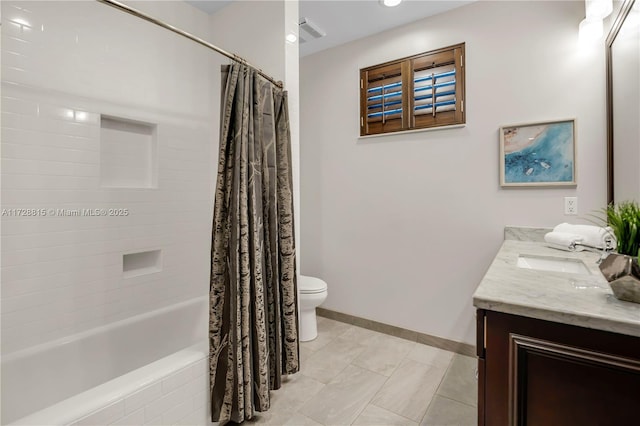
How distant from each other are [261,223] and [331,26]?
6.01 ft

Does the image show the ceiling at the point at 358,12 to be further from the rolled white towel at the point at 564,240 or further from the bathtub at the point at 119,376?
the bathtub at the point at 119,376

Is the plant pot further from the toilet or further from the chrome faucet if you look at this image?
the toilet

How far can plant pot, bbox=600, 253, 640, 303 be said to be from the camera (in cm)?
87

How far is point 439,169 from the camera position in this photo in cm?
232

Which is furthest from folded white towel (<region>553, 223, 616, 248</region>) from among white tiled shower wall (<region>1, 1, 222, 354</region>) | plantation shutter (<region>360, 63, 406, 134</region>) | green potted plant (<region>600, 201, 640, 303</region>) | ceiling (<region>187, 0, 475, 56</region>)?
white tiled shower wall (<region>1, 1, 222, 354</region>)

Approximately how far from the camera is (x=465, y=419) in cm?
160

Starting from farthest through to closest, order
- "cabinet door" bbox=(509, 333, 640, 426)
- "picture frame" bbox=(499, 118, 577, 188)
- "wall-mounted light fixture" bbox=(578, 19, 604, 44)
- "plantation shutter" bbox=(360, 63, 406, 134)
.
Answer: "plantation shutter" bbox=(360, 63, 406, 134) → "picture frame" bbox=(499, 118, 577, 188) → "wall-mounted light fixture" bbox=(578, 19, 604, 44) → "cabinet door" bbox=(509, 333, 640, 426)

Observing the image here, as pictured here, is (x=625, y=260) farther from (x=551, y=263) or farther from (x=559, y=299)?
(x=551, y=263)

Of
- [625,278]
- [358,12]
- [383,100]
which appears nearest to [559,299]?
[625,278]

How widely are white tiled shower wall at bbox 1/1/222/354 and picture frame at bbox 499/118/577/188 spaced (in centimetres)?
221

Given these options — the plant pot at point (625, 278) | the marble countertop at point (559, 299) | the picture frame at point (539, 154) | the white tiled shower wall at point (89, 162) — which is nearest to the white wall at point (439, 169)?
the picture frame at point (539, 154)

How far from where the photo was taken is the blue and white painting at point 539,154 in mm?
1881

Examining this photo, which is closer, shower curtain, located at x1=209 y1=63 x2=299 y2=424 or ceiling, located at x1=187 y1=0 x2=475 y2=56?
shower curtain, located at x1=209 y1=63 x2=299 y2=424

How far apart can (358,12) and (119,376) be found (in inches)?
112
